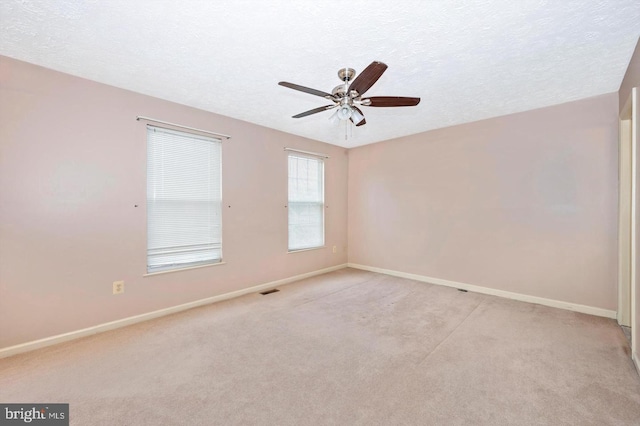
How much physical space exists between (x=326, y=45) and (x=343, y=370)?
2.47m

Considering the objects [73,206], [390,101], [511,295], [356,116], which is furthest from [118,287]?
[511,295]

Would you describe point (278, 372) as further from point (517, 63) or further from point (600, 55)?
point (600, 55)

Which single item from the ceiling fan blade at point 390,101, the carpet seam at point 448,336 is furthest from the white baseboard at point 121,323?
the ceiling fan blade at point 390,101

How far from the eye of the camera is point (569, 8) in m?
1.68

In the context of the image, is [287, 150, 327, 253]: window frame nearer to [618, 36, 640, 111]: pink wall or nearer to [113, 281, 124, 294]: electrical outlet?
[113, 281, 124, 294]: electrical outlet

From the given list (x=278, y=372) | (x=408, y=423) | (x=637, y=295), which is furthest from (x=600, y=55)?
(x=278, y=372)

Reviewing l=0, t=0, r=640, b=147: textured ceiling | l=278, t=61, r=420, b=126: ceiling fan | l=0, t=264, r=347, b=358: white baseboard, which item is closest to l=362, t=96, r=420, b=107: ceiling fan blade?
l=278, t=61, r=420, b=126: ceiling fan

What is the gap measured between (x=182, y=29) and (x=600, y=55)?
10.8 feet

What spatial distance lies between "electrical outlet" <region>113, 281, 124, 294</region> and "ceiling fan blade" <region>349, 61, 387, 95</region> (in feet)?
9.66

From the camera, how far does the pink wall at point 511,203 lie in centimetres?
300

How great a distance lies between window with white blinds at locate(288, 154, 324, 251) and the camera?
448 centimetres

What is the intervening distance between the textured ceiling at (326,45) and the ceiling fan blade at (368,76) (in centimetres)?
33

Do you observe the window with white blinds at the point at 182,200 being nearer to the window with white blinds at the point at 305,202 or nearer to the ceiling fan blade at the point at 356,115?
the window with white blinds at the point at 305,202

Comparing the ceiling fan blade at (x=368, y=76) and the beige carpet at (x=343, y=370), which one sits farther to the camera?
the ceiling fan blade at (x=368, y=76)
